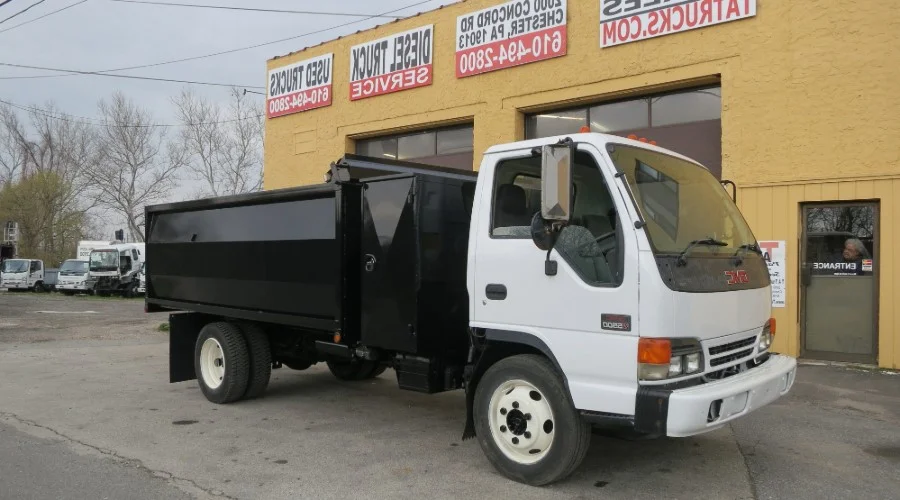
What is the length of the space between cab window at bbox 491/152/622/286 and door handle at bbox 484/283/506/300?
1.16ft

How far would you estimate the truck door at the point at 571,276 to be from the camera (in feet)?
13.6

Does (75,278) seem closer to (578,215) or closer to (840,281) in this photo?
(840,281)

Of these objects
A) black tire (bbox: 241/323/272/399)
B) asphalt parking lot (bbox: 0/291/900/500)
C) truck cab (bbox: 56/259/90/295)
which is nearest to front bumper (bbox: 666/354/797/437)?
asphalt parking lot (bbox: 0/291/900/500)

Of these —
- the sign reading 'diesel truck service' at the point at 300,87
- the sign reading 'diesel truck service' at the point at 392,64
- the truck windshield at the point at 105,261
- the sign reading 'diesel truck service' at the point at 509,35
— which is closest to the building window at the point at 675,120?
the sign reading 'diesel truck service' at the point at 509,35

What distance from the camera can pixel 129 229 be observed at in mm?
46344

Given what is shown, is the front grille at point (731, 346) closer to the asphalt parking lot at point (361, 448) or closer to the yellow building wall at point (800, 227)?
the asphalt parking lot at point (361, 448)

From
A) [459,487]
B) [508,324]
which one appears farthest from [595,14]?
[459,487]

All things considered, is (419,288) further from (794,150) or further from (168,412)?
(794,150)

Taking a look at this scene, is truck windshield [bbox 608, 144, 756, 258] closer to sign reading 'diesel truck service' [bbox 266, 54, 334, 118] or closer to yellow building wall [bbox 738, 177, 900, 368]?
yellow building wall [bbox 738, 177, 900, 368]

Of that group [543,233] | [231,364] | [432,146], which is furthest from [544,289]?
[432,146]

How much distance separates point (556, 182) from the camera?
13.5 feet

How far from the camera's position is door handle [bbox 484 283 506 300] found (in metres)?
4.75

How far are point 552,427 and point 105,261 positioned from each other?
30808 millimetres

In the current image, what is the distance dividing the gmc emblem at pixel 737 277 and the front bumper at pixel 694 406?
64 centimetres
